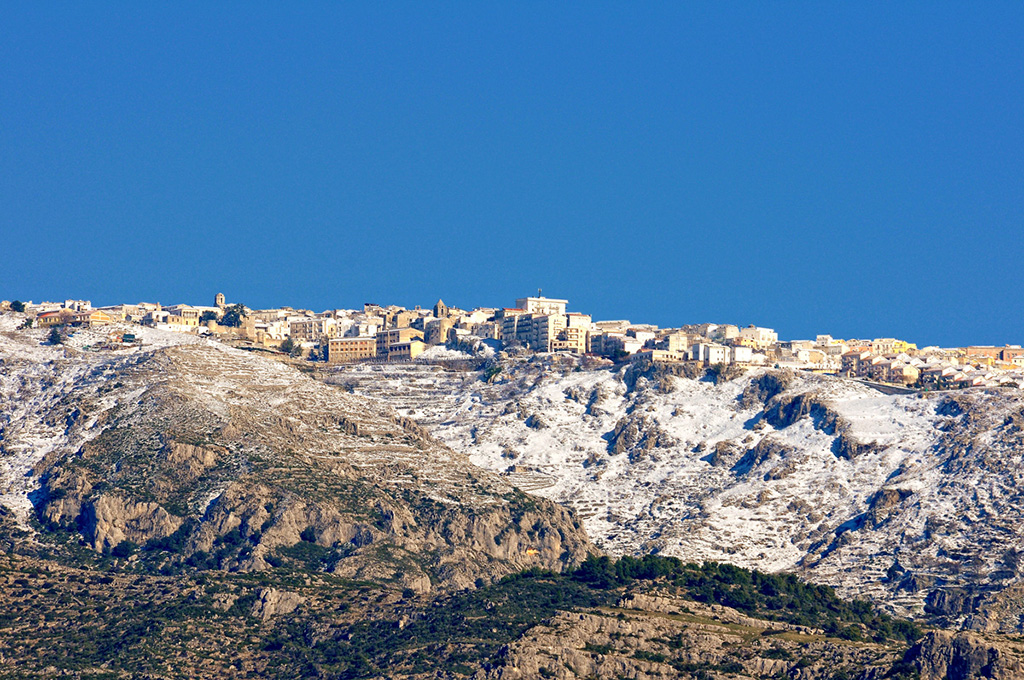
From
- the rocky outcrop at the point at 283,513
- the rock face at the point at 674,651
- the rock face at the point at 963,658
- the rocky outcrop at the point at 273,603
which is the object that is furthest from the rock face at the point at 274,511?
the rock face at the point at 963,658

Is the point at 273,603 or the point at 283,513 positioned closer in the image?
the point at 273,603

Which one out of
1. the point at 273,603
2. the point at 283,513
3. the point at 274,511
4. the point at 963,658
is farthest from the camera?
the point at 274,511

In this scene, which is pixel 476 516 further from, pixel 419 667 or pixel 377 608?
pixel 419 667

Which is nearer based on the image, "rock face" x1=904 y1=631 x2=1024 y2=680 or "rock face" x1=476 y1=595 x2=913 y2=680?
"rock face" x1=904 y1=631 x2=1024 y2=680

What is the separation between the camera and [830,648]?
488 ft

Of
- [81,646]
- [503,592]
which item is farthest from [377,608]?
[81,646]

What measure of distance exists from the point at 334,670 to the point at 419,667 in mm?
7610

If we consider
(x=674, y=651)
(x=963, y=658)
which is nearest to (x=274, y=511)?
(x=674, y=651)

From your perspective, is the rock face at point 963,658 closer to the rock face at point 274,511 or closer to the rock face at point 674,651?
the rock face at point 674,651

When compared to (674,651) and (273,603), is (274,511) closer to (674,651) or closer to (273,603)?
(273,603)

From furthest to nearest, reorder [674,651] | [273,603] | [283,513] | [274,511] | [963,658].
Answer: [274,511] → [283,513] → [273,603] → [674,651] → [963,658]

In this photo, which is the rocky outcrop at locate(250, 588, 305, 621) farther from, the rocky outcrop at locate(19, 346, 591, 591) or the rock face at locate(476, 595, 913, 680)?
the rock face at locate(476, 595, 913, 680)

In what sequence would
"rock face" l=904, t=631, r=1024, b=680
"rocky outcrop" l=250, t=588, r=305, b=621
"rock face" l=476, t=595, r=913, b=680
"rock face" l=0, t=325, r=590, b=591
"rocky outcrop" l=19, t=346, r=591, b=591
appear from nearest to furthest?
"rock face" l=904, t=631, r=1024, b=680
"rock face" l=476, t=595, r=913, b=680
"rocky outcrop" l=250, t=588, r=305, b=621
"rocky outcrop" l=19, t=346, r=591, b=591
"rock face" l=0, t=325, r=590, b=591

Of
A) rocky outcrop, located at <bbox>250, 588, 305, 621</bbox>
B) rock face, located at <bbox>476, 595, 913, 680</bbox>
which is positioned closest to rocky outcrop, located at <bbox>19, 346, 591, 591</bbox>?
rocky outcrop, located at <bbox>250, 588, 305, 621</bbox>
